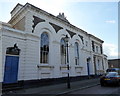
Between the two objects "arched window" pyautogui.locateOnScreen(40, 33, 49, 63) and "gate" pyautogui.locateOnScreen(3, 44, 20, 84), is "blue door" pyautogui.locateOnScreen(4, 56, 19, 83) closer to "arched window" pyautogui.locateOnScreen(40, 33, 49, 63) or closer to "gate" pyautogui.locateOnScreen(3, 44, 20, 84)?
"gate" pyautogui.locateOnScreen(3, 44, 20, 84)

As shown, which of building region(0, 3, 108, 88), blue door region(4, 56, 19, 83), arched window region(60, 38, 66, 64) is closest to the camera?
blue door region(4, 56, 19, 83)

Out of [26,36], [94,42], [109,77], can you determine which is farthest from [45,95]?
[94,42]

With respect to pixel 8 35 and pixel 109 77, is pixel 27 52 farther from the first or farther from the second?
pixel 109 77

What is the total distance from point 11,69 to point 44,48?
12.7 ft

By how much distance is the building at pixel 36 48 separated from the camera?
855 cm

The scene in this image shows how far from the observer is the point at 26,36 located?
31.4ft

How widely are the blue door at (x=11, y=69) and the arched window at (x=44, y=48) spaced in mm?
2619

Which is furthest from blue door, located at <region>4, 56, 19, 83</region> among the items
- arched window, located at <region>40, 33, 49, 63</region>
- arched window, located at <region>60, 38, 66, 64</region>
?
arched window, located at <region>60, 38, 66, 64</region>

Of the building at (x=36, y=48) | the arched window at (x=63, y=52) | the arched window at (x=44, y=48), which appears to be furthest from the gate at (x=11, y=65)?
the arched window at (x=63, y=52)

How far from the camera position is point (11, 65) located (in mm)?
8555

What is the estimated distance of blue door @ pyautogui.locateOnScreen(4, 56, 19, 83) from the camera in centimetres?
823

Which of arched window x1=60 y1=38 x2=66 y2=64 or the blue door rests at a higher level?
arched window x1=60 y1=38 x2=66 y2=64

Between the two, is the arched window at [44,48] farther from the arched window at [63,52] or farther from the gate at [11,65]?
the gate at [11,65]

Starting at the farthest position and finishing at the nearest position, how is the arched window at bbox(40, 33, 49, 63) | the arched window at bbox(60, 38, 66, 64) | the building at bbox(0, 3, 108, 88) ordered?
the arched window at bbox(60, 38, 66, 64), the arched window at bbox(40, 33, 49, 63), the building at bbox(0, 3, 108, 88)
